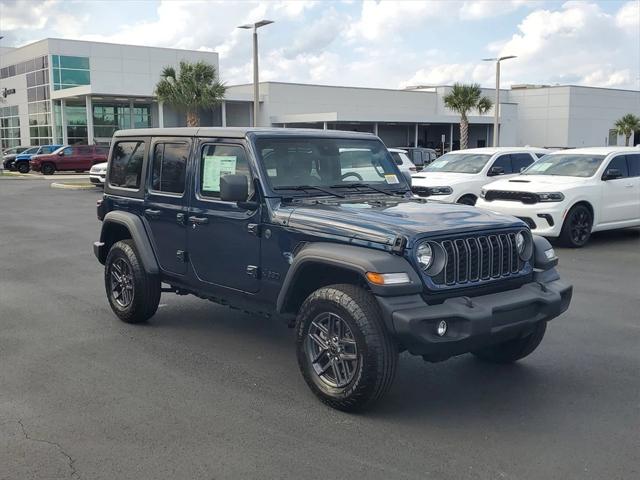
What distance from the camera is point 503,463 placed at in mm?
3883

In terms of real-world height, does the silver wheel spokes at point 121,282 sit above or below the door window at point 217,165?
below

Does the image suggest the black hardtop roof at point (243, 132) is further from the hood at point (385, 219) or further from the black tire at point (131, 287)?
the black tire at point (131, 287)

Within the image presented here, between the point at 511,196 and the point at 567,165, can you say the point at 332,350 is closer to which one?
the point at 511,196

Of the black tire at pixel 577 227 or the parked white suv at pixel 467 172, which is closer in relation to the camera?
the black tire at pixel 577 227

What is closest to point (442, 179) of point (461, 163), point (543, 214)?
point (461, 163)

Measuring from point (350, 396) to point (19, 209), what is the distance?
16713mm

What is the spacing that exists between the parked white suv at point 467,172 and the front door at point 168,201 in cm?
801

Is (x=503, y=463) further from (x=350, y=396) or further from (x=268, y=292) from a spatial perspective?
(x=268, y=292)

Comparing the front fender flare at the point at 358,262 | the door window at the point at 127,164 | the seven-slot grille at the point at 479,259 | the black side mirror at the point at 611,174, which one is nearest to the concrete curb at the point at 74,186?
→ the black side mirror at the point at 611,174

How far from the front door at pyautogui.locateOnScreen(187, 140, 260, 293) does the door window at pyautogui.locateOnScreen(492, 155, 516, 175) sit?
10490mm

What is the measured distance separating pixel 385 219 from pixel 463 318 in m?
0.88

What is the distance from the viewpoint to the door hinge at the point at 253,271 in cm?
526

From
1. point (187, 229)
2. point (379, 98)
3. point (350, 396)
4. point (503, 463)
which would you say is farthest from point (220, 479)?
point (379, 98)

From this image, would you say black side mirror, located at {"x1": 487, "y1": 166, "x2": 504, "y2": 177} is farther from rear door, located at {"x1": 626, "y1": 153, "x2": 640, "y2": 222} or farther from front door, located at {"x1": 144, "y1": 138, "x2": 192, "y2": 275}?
front door, located at {"x1": 144, "y1": 138, "x2": 192, "y2": 275}
